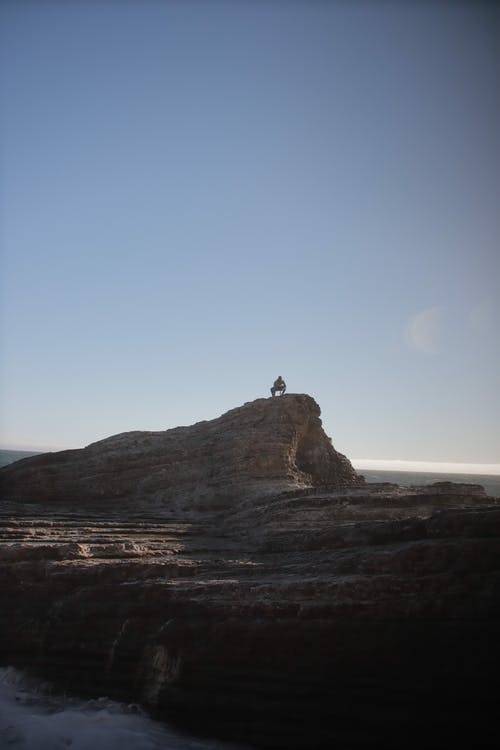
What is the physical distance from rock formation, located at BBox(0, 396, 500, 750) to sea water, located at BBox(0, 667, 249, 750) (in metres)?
0.34

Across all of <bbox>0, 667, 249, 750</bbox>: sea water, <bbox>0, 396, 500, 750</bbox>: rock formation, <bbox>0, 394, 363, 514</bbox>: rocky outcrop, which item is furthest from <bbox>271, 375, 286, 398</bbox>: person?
<bbox>0, 667, 249, 750</bbox>: sea water

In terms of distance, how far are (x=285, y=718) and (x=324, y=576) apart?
3.03 metres

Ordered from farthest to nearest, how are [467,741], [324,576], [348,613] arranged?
[324,576], [348,613], [467,741]

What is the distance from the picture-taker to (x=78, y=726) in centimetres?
1105

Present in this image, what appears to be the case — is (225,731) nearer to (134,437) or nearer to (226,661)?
(226,661)

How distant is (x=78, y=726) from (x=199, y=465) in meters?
15.0

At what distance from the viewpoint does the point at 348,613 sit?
36.5 ft

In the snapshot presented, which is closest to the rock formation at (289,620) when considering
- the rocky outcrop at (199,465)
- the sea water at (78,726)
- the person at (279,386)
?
the sea water at (78,726)

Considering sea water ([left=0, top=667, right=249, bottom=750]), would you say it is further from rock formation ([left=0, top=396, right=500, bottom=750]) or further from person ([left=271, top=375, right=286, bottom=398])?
person ([left=271, top=375, right=286, bottom=398])

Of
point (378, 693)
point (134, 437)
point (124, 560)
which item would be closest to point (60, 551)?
point (124, 560)

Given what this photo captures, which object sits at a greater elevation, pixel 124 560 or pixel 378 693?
pixel 124 560

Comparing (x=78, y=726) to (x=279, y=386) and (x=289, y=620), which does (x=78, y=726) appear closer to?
(x=289, y=620)

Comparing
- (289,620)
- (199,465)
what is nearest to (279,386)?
(199,465)

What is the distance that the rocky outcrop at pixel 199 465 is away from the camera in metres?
23.9
